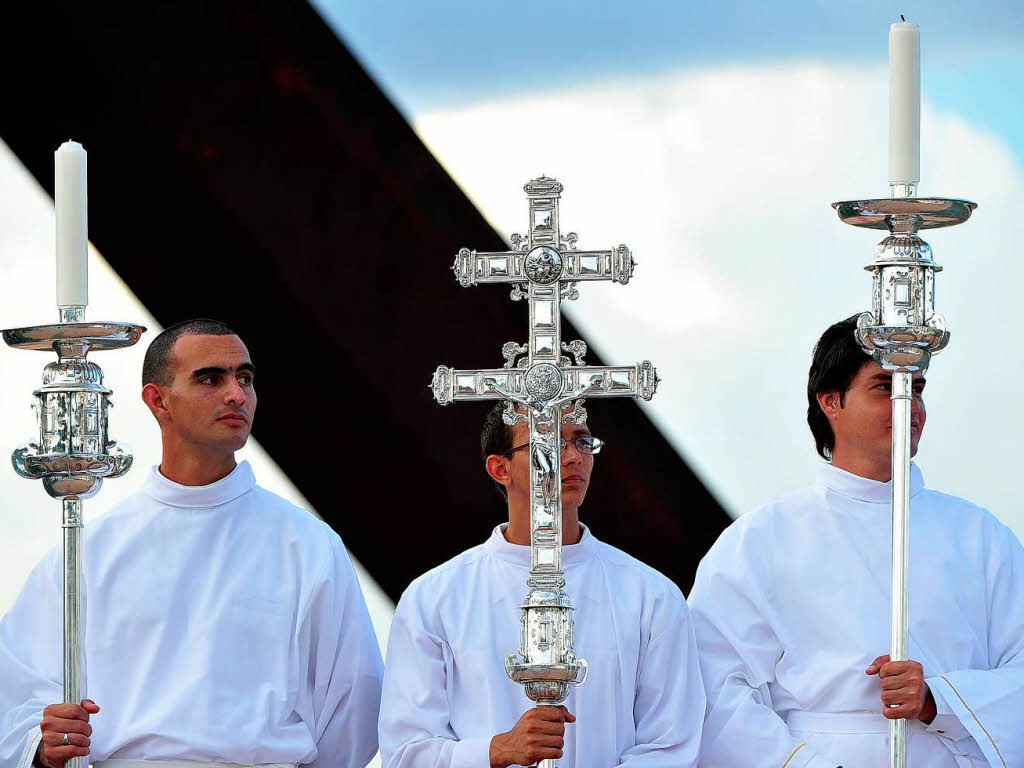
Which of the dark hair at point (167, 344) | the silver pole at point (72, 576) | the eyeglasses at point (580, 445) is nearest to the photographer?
the eyeglasses at point (580, 445)

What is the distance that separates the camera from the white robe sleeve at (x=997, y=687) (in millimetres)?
4539

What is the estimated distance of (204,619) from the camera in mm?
4891

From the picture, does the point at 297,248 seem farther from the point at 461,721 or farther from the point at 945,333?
the point at 945,333

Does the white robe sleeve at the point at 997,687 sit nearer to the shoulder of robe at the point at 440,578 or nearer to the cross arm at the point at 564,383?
the shoulder of robe at the point at 440,578

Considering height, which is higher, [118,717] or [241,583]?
[241,583]

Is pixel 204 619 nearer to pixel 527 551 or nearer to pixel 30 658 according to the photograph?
pixel 30 658

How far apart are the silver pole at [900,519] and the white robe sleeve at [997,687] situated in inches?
27.6

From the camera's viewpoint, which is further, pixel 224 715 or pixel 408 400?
pixel 408 400

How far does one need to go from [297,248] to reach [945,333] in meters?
2.67

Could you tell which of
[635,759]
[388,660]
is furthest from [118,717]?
[635,759]

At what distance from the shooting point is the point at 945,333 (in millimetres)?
3826

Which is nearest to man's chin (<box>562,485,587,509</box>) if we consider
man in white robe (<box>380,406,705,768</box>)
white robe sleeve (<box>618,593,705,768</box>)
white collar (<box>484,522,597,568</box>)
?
man in white robe (<box>380,406,705,768</box>)

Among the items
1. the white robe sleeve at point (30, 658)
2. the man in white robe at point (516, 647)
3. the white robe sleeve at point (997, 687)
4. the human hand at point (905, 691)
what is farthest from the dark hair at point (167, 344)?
the white robe sleeve at point (997, 687)

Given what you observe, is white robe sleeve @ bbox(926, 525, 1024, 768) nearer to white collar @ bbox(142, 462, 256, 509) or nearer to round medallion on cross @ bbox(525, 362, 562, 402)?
round medallion on cross @ bbox(525, 362, 562, 402)
